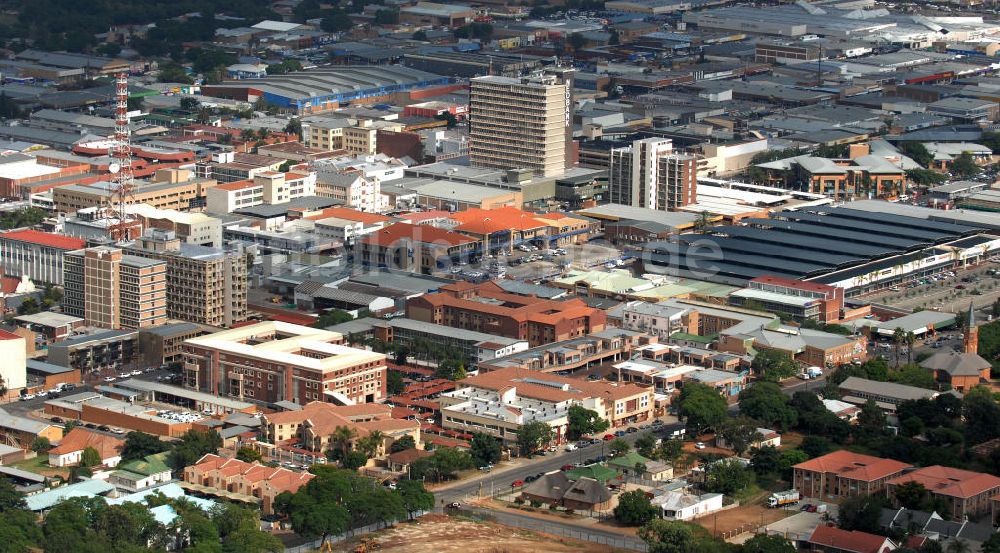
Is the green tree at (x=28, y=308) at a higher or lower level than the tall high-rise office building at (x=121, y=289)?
lower

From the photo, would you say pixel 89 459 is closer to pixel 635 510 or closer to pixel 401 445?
pixel 401 445

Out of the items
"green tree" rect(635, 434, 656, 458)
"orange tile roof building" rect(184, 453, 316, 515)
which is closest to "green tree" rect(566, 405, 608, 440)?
"green tree" rect(635, 434, 656, 458)

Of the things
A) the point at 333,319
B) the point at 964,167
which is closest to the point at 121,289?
the point at 333,319

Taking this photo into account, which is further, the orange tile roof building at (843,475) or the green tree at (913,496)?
the orange tile roof building at (843,475)

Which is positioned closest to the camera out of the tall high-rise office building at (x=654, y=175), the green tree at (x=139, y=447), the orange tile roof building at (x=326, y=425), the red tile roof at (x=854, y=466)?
the red tile roof at (x=854, y=466)

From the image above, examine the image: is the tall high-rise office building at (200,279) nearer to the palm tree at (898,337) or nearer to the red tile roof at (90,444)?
the red tile roof at (90,444)

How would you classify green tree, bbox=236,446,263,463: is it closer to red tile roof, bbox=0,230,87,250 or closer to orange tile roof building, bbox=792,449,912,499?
orange tile roof building, bbox=792,449,912,499

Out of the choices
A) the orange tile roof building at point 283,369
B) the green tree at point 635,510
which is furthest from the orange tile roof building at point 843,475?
the orange tile roof building at point 283,369

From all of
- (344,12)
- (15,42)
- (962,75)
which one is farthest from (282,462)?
(344,12)
